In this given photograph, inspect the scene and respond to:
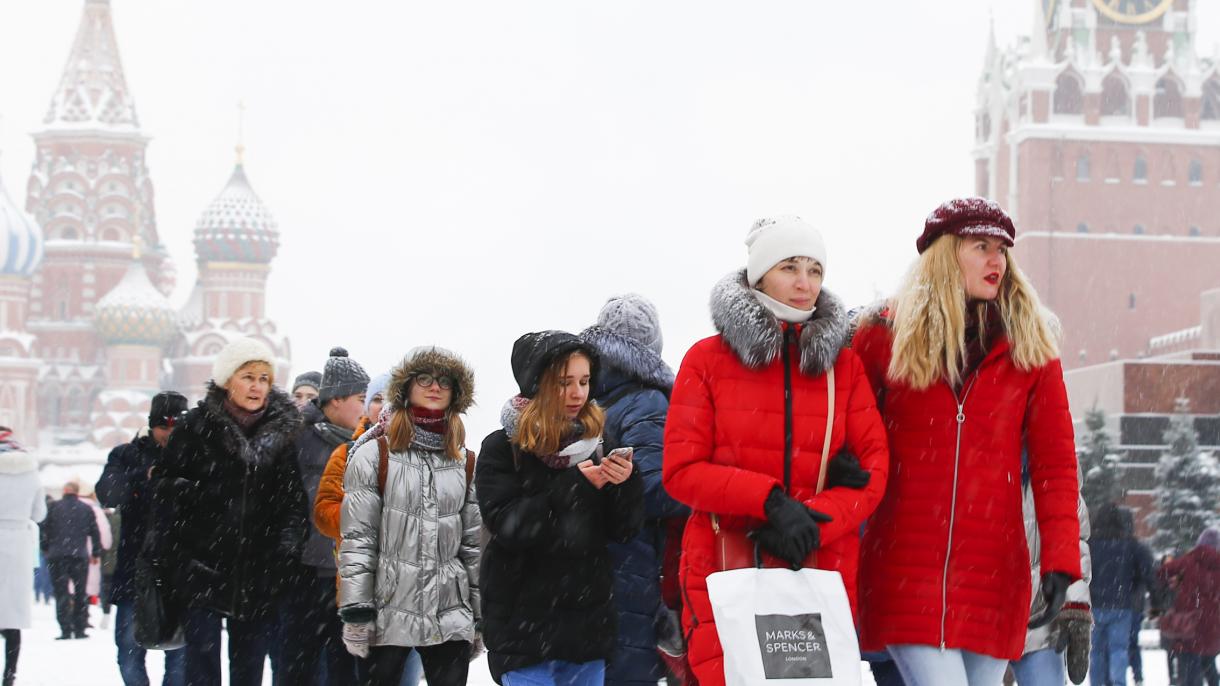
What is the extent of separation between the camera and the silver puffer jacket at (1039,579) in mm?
3746

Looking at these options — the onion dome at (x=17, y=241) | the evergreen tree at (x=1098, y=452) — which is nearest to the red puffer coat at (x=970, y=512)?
the evergreen tree at (x=1098, y=452)

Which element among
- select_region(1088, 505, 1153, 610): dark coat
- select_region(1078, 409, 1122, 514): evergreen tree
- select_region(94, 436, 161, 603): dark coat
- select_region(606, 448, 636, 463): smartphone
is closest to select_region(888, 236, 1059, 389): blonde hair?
select_region(606, 448, 636, 463): smartphone

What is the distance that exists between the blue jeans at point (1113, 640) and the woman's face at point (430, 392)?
4650 millimetres

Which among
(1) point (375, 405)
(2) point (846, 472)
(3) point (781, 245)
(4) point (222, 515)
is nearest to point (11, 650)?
(1) point (375, 405)

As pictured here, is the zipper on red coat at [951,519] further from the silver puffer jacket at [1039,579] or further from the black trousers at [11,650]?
the black trousers at [11,650]

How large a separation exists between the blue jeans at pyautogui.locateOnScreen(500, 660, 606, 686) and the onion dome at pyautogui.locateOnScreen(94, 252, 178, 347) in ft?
223

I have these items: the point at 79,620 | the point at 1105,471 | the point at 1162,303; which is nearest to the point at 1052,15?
the point at 1162,303

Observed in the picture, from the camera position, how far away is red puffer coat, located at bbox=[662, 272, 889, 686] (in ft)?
11.1

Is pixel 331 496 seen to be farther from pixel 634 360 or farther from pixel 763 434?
pixel 763 434

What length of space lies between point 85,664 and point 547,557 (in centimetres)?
721

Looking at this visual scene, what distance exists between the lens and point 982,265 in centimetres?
361

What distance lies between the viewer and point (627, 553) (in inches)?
181

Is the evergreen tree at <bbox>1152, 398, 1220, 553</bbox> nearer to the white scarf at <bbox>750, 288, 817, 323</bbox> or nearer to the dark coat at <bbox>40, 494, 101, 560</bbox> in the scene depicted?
the dark coat at <bbox>40, 494, 101, 560</bbox>

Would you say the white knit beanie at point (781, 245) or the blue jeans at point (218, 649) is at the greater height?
the white knit beanie at point (781, 245)
